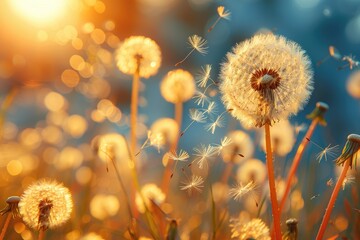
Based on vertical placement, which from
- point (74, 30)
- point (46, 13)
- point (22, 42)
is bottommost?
point (74, 30)

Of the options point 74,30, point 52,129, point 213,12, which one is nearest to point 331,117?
point 52,129

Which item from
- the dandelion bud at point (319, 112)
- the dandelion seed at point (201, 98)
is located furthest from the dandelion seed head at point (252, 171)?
the dandelion seed at point (201, 98)

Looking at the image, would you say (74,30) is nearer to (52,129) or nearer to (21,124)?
(52,129)

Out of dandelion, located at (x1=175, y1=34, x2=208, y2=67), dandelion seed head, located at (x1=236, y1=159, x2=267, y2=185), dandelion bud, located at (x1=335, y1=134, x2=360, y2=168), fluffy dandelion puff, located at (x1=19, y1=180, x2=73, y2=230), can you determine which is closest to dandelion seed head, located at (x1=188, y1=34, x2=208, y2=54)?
dandelion, located at (x1=175, y1=34, x2=208, y2=67)

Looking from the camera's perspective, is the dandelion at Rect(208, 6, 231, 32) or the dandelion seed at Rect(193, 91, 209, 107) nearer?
the dandelion at Rect(208, 6, 231, 32)

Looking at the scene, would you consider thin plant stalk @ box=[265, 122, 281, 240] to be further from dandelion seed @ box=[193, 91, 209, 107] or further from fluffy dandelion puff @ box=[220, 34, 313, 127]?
dandelion seed @ box=[193, 91, 209, 107]

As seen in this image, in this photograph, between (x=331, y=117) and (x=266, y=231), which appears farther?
(x=331, y=117)

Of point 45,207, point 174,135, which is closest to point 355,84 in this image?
point 174,135
